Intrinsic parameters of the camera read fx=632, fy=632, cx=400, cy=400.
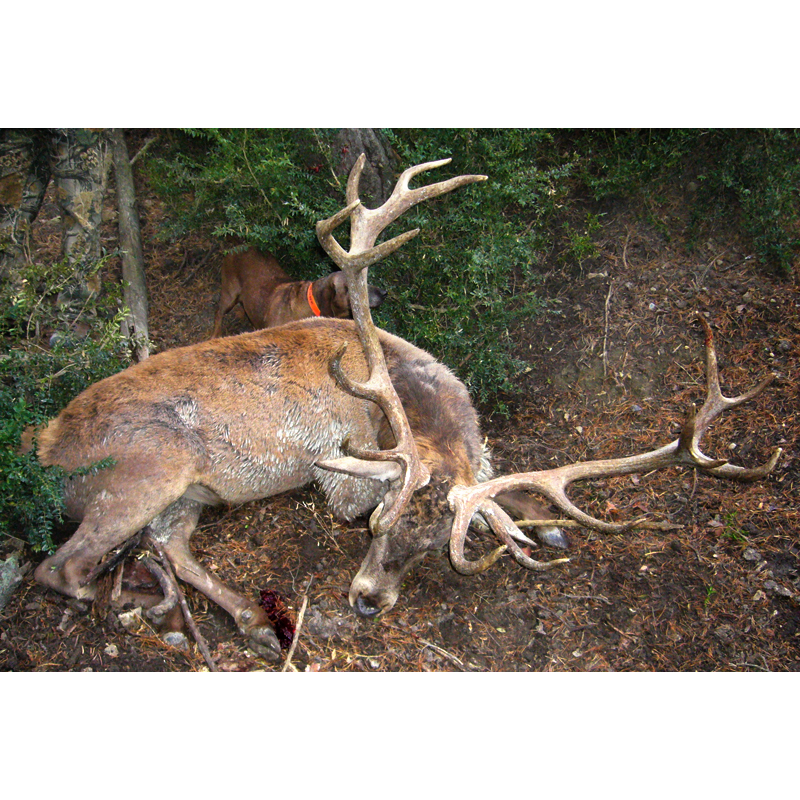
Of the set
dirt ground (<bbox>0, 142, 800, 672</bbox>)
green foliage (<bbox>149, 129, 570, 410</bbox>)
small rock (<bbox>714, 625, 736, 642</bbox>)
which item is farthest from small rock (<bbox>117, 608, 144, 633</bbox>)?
small rock (<bbox>714, 625, 736, 642</bbox>)

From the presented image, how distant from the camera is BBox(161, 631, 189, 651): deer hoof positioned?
11.9 feet

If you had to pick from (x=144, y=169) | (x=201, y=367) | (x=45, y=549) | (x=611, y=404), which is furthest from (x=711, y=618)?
(x=144, y=169)

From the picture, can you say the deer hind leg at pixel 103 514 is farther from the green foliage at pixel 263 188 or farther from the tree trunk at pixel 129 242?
the green foliage at pixel 263 188

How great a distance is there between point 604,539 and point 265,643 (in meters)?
2.28

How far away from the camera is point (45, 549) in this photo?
3.51 m

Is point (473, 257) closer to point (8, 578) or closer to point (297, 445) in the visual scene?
point (297, 445)

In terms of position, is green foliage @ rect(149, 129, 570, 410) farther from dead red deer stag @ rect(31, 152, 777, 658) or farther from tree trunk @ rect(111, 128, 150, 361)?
tree trunk @ rect(111, 128, 150, 361)

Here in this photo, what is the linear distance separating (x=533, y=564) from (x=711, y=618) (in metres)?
1.33

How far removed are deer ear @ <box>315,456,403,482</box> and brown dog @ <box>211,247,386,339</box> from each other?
175 cm

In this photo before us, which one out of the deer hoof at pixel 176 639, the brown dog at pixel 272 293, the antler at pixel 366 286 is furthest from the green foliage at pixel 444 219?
the deer hoof at pixel 176 639

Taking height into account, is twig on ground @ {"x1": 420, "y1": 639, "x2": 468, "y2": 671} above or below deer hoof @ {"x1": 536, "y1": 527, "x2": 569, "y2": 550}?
below

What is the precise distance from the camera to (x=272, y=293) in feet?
18.1

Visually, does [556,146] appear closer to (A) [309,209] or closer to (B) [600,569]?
(A) [309,209]

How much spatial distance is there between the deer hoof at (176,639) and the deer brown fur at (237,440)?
12.0 inches
